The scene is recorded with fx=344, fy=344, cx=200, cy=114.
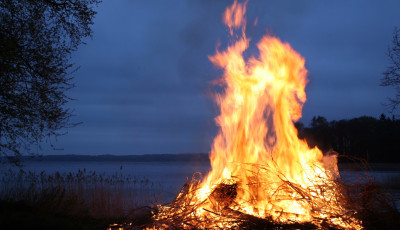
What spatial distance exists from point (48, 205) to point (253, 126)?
5.58 m

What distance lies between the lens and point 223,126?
7.36 metres

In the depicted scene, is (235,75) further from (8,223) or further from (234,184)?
(8,223)

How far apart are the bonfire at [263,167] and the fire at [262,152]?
0.05 feet

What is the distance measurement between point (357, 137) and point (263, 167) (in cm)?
3649

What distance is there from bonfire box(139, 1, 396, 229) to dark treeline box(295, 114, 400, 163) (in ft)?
43.1

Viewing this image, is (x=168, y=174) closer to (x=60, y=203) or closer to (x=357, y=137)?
(x=357, y=137)

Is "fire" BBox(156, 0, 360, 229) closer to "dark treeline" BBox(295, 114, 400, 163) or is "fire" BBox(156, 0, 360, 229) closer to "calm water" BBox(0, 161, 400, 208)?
"calm water" BBox(0, 161, 400, 208)

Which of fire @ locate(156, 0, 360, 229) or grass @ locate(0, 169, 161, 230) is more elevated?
fire @ locate(156, 0, 360, 229)

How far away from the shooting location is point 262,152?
6934mm

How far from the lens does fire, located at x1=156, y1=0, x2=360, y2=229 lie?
575 cm

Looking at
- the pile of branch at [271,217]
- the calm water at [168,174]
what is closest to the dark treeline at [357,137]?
the calm water at [168,174]

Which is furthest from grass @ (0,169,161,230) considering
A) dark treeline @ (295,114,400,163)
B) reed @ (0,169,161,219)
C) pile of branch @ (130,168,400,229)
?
dark treeline @ (295,114,400,163)

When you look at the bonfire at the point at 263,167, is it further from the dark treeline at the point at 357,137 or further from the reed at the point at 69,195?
the dark treeline at the point at 357,137

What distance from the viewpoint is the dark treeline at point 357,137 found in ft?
95.6
